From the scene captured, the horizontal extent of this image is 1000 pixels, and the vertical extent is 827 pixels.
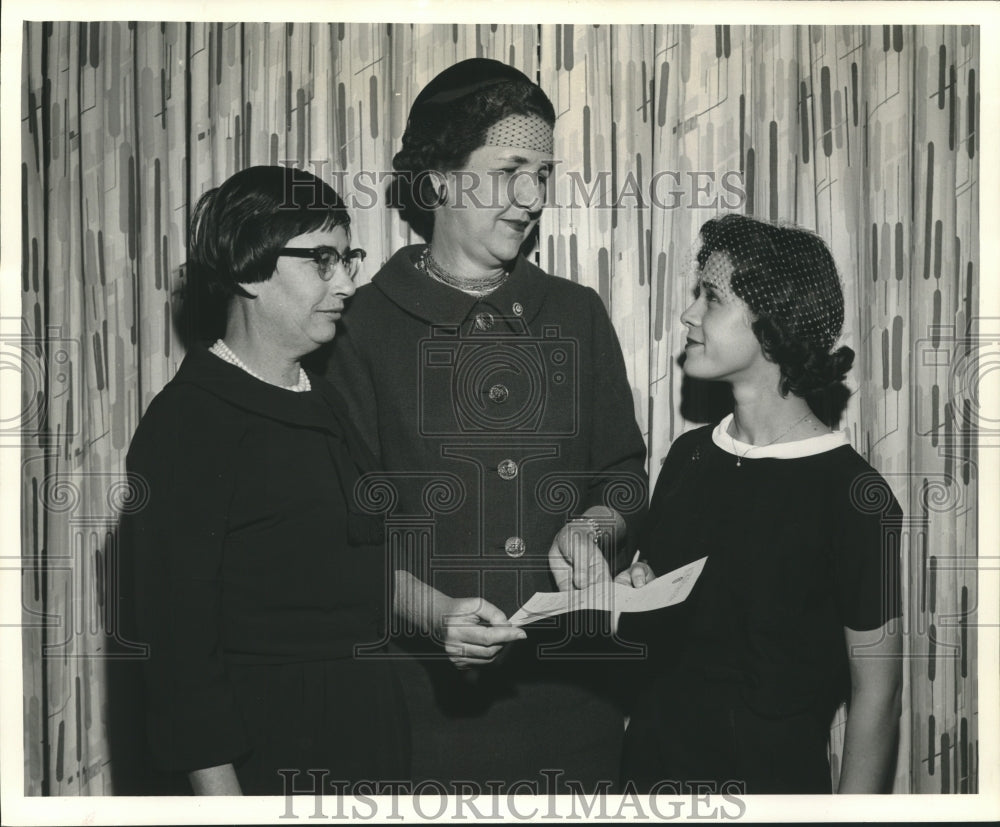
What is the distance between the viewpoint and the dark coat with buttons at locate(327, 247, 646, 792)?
5.73ft

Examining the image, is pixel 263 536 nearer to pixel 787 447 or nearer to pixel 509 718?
pixel 509 718

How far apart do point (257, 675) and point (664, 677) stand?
0.70m

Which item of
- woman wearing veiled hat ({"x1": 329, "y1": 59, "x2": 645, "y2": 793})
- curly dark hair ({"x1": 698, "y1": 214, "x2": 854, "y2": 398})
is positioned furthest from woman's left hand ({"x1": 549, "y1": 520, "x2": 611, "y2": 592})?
curly dark hair ({"x1": 698, "y1": 214, "x2": 854, "y2": 398})

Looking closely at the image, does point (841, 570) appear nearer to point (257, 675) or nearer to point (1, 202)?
point (257, 675)

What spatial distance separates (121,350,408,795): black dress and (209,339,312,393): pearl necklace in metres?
0.02

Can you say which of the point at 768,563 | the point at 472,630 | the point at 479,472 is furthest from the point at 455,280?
the point at 768,563

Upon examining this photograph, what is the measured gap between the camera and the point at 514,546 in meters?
1.75

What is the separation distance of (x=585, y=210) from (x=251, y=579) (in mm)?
881

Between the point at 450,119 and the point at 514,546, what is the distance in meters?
0.76

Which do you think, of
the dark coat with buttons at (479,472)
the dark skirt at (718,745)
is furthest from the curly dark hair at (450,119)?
the dark skirt at (718,745)

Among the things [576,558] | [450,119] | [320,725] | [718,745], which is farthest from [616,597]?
[450,119]

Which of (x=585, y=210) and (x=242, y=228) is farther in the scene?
(x=585, y=210)

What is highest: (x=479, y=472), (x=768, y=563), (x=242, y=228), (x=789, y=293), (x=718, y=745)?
(x=242, y=228)

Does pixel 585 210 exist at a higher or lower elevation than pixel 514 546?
higher
